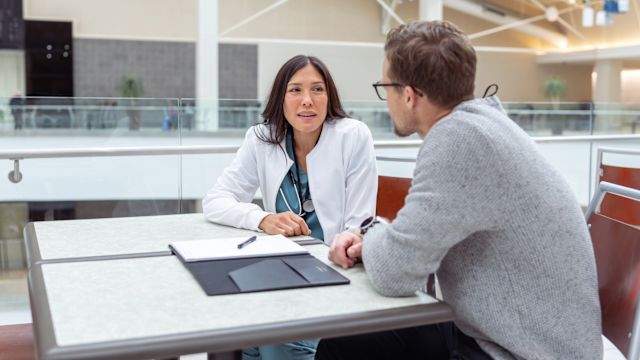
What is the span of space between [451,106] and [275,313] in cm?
55

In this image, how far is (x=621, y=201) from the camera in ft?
7.59

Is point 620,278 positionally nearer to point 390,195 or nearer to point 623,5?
point 390,195

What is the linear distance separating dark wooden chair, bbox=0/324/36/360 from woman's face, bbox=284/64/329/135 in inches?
45.9

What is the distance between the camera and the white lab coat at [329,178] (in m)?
2.14

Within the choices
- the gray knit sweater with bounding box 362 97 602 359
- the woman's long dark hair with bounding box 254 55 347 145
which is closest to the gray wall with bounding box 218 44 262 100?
the woman's long dark hair with bounding box 254 55 347 145

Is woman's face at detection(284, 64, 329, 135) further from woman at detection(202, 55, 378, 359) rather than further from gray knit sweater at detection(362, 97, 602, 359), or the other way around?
gray knit sweater at detection(362, 97, 602, 359)

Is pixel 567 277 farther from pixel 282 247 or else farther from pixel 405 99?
pixel 282 247

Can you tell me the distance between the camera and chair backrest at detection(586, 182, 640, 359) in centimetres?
155

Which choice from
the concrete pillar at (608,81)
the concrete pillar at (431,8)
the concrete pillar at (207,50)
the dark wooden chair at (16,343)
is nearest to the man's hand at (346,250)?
the dark wooden chair at (16,343)

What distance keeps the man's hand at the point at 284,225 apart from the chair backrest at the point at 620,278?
0.75m

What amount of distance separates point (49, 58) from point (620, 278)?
32.5 ft

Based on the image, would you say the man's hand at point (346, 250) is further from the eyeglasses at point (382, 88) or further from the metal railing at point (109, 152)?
the metal railing at point (109, 152)

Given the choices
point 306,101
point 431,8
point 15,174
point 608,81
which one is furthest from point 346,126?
point 608,81

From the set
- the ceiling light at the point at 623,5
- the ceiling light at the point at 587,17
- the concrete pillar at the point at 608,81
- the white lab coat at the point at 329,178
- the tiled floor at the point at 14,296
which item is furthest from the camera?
the concrete pillar at the point at 608,81
